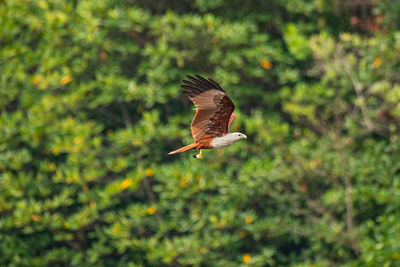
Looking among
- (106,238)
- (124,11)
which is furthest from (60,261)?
(124,11)

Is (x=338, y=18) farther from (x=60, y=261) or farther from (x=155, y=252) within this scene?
(x=60, y=261)

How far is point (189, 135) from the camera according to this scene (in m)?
8.47

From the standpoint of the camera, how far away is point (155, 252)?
8.34 metres

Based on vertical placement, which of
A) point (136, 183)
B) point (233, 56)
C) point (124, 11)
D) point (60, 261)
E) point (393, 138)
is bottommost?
point (60, 261)

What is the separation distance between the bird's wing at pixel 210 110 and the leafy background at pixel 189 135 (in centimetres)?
466

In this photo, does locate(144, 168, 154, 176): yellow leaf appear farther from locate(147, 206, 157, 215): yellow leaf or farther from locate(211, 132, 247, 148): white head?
locate(211, 132, 247, 148): white head

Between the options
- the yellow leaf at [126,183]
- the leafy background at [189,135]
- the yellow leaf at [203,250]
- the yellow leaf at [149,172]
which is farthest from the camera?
the yellow leaf at [149,172]

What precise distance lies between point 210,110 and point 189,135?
17.5ft

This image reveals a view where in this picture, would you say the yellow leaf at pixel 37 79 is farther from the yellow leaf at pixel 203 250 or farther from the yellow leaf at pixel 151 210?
the yellow leaf at pixel 203 250

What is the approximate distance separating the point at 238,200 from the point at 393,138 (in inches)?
79.0

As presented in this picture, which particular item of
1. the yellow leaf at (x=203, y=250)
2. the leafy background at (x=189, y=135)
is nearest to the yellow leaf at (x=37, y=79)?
the leafy background at (x=189, y=135)

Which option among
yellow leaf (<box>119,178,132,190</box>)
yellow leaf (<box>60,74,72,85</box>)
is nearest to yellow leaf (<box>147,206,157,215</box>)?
yellow leaf (<box>119,178,132,190</box>)

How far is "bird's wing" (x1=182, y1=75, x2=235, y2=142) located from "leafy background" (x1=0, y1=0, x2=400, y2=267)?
4662mm

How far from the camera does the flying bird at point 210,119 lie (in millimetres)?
2957
